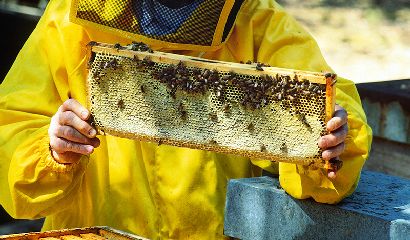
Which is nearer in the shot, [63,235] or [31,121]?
[63,235]

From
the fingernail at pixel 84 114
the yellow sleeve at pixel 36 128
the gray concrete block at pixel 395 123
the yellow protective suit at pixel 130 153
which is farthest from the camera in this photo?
the gray concrete block at pixel 395 123

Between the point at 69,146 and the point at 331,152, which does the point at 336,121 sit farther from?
the point at 69,146

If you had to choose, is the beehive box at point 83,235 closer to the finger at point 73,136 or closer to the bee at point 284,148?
the finger at point 73,136

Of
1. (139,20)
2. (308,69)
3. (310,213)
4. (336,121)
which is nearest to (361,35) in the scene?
(308,69)

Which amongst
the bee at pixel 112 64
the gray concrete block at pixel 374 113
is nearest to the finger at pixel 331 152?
the bee at pixel 112 64

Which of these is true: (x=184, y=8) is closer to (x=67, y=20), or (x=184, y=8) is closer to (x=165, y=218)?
(x=67, y=20)

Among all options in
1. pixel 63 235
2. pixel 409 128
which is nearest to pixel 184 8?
pixel 63 235
